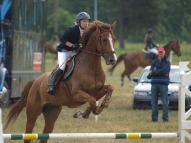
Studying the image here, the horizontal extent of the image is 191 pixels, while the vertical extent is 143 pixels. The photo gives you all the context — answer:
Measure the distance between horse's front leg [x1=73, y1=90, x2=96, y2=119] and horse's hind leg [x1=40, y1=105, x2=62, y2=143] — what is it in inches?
46.1

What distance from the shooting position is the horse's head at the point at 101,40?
382 inches

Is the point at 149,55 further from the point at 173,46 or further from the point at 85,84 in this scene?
the point at 85,84

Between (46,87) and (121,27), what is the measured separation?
109ft

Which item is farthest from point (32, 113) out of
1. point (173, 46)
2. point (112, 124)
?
point (173, 46)

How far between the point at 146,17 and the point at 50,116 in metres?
23.3

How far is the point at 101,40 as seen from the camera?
9.94 meters

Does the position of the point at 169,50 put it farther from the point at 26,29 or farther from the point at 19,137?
the point at 19,137

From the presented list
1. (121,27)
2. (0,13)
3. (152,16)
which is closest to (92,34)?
(0,13)

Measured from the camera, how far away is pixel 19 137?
26.9 feet

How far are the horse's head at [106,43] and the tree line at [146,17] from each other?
22.0 feet

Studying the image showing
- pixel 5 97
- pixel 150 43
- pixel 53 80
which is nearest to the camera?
pixel 53 80

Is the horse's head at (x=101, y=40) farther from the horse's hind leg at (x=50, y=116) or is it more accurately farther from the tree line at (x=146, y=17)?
the tree line at (x=146, y=17)

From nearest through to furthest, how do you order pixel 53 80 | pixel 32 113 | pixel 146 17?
pixel 53 80
pixel 32 113
pixel 146 17

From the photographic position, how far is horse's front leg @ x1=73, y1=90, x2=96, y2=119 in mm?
9626
